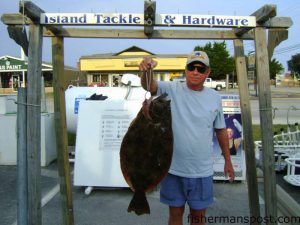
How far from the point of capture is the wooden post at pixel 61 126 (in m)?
4.38

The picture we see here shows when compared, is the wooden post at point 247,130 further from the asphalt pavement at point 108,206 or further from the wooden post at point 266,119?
the asphalt pavement at point 108,206

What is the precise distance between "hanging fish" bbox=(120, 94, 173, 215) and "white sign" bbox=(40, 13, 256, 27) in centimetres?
90

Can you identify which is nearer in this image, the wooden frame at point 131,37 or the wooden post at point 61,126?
the wooden frame at point 131,37

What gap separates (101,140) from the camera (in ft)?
21.9

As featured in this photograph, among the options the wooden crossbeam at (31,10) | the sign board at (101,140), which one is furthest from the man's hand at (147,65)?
the sign board at (101,140)

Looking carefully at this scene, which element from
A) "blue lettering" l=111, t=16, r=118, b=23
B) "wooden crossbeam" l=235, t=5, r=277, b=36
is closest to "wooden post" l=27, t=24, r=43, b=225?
"blue lettering" l=111, t=16, r=118, b=23

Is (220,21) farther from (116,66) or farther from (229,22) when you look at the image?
(116,66)

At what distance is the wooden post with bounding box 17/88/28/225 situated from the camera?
3.73m

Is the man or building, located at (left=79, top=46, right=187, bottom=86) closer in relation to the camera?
the man

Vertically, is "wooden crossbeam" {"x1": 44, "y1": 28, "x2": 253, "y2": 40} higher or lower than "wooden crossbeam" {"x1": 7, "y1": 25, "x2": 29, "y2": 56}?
higher

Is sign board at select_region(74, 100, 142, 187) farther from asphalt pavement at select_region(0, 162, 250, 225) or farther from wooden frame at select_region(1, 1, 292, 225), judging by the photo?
wooden frame at select_region(1, 1, 292, 225)

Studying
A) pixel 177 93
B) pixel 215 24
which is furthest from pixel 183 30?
pixel 177 93

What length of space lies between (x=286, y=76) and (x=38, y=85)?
405ft

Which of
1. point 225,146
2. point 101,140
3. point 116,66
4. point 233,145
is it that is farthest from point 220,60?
point 225,146
